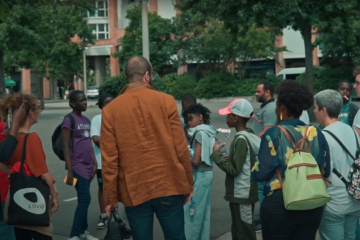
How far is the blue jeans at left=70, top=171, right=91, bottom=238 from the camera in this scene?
6.12 meters

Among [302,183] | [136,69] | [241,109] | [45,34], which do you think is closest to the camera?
[302,183]

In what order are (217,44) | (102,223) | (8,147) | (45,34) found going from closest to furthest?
(8,147), (102,223), (45,34), (217,44)

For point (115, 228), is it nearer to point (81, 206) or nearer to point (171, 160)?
point (171, 160)

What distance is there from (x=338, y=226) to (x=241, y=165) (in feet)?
3.23

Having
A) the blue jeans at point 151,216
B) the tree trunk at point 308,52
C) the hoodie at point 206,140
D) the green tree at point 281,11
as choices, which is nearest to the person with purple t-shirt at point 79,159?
the hoodie at point 206,140

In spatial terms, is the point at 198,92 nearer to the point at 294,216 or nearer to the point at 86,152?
the point at 86,152

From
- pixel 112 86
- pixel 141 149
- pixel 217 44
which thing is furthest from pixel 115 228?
pixel 112 86

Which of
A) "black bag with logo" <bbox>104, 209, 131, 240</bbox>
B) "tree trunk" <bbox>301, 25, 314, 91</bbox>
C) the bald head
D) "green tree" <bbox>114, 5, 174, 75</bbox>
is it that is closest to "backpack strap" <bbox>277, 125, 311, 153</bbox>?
the bald head

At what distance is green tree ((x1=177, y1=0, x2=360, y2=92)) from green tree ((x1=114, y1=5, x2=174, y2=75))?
91.6ft

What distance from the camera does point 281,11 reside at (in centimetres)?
1758

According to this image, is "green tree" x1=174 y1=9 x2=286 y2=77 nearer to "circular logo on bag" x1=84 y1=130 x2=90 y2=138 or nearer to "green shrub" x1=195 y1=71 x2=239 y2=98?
"green shrub" x1=195 y1=71 x2=239 y2=98

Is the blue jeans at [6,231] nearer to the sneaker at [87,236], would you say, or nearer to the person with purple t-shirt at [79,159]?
the person with purple t-shirt at [79,159]

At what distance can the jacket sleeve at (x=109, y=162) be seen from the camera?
12.0 ft

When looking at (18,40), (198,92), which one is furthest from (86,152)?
(198,92)
